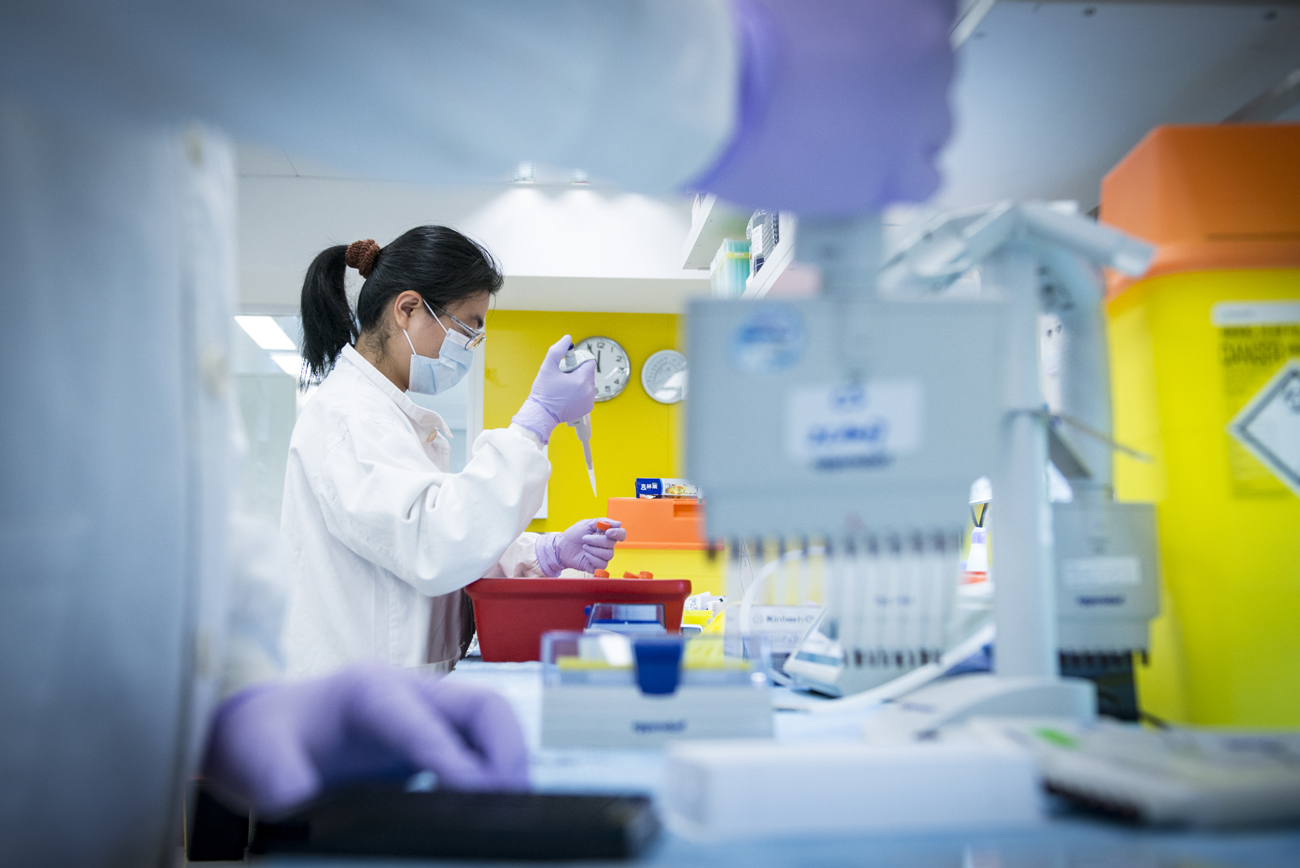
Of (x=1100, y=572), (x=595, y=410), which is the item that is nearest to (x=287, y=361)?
(x=595, y=410)

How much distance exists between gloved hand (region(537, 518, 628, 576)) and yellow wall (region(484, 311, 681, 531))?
8.12ft

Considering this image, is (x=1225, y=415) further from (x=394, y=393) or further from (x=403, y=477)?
(x=394, y=393)

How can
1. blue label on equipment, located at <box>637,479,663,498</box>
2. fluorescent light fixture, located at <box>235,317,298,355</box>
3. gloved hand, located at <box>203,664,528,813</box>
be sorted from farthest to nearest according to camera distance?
1. fluorescent light fixture, located at <box>235,317,298,355</box>
2. blue label on equipment, located at <box>637,479,663,498</box>
3. gloved hand, located at <box>203,664,528,813</box>

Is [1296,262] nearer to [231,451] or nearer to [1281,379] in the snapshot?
[1281,379]

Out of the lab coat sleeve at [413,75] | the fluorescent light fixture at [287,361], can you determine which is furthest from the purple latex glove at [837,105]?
the fluorescent light fixture at [287,361]

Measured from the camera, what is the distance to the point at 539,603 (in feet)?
4.04

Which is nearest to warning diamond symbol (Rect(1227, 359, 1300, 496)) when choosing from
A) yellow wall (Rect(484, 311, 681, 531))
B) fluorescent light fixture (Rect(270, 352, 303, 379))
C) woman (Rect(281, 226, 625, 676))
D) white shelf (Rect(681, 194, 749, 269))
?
woman (Rect(281, 226, 625, 676))

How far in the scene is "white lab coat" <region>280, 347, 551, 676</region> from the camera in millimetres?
1397

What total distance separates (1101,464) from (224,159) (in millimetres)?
791

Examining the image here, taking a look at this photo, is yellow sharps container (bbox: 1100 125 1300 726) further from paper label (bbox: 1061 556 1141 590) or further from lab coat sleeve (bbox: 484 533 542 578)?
lab coat sleeve (bbox: 484 533 542 578)

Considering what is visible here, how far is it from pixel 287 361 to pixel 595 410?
2.49m

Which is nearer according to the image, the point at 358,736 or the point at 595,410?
the point at 358,736

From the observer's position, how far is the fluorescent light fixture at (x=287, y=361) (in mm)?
5531

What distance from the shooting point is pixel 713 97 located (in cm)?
46
